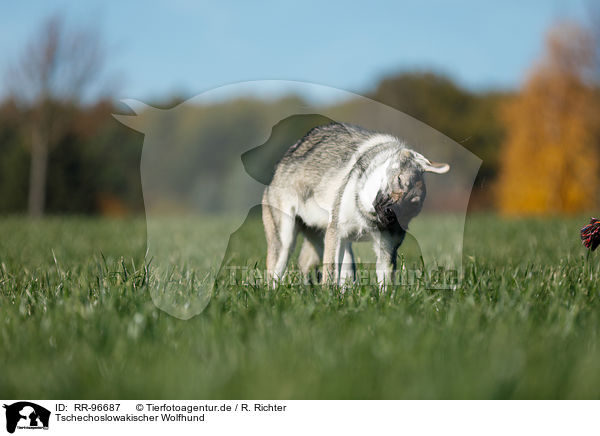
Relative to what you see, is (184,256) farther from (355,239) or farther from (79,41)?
(79,41)

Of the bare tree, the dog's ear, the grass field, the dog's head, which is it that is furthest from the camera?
the bare tree

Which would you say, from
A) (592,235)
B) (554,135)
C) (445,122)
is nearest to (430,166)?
(592,235)

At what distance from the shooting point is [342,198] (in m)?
3.71

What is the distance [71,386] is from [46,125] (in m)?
18.7

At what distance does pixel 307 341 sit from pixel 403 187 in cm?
130

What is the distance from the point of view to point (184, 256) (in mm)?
4777

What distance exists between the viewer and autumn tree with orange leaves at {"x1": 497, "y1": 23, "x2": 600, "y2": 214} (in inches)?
791

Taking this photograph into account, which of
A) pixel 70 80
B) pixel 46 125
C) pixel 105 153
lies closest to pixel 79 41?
pixel 70 80

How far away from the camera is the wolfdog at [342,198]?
3381 millimetres

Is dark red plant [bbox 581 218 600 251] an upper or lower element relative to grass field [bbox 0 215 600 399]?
upper
